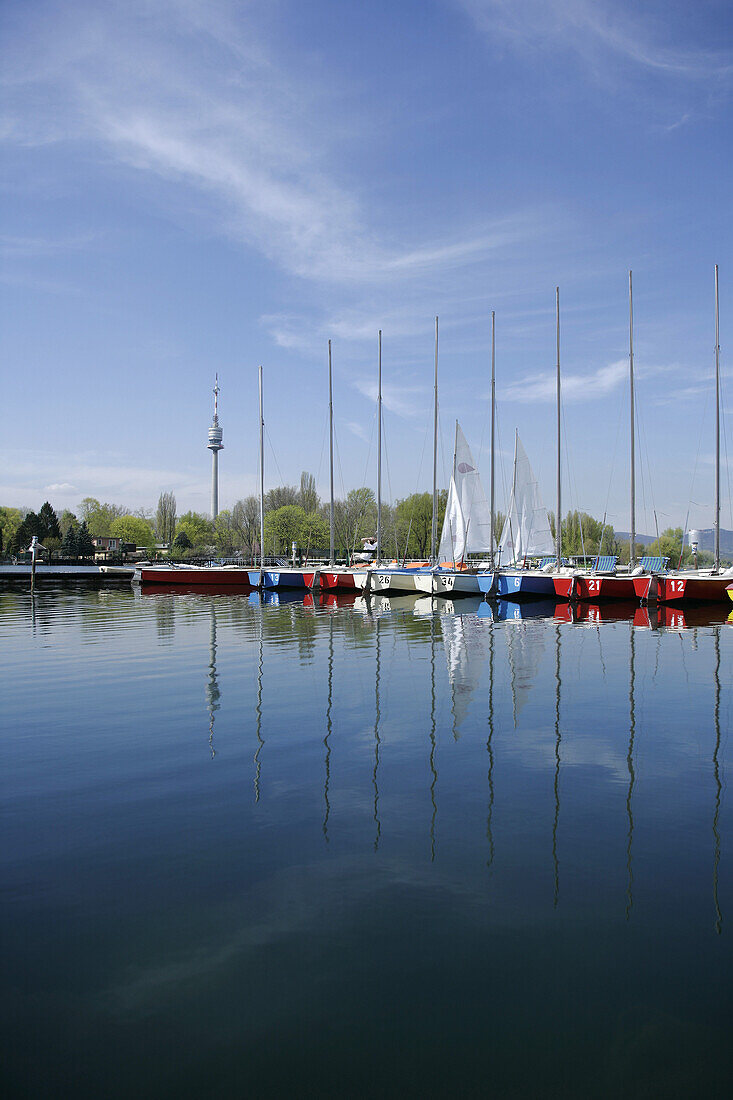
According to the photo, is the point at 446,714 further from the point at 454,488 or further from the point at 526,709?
the point at 454,488

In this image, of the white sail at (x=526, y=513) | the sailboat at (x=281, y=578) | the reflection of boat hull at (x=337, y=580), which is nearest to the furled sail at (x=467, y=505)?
the white sail at (x=526, y=513)

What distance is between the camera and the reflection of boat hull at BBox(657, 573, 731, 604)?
3847cm

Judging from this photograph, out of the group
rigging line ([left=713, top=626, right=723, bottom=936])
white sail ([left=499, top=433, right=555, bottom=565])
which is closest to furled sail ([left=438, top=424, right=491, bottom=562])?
white sail ([left=499, top=433, right=555, bottom=565])

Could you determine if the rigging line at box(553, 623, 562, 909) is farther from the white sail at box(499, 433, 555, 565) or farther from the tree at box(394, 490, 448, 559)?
the tree at box(394, 490, 448, 559)

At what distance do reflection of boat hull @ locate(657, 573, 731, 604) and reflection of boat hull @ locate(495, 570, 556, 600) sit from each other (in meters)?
6.86

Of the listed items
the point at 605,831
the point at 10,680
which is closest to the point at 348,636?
the point at 10,680

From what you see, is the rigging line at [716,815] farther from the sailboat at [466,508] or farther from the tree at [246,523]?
the tree at [246,523]

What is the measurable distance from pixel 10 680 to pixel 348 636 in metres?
11.8

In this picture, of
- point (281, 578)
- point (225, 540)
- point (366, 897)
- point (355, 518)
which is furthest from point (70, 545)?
point (366, 897)

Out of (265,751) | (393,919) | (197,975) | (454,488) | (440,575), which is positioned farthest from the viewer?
(454,488)

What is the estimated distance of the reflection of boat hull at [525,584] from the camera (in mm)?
44562

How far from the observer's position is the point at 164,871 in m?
6.57

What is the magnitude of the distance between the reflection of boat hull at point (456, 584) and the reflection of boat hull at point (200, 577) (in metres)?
17.0

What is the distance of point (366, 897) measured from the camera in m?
6.04
